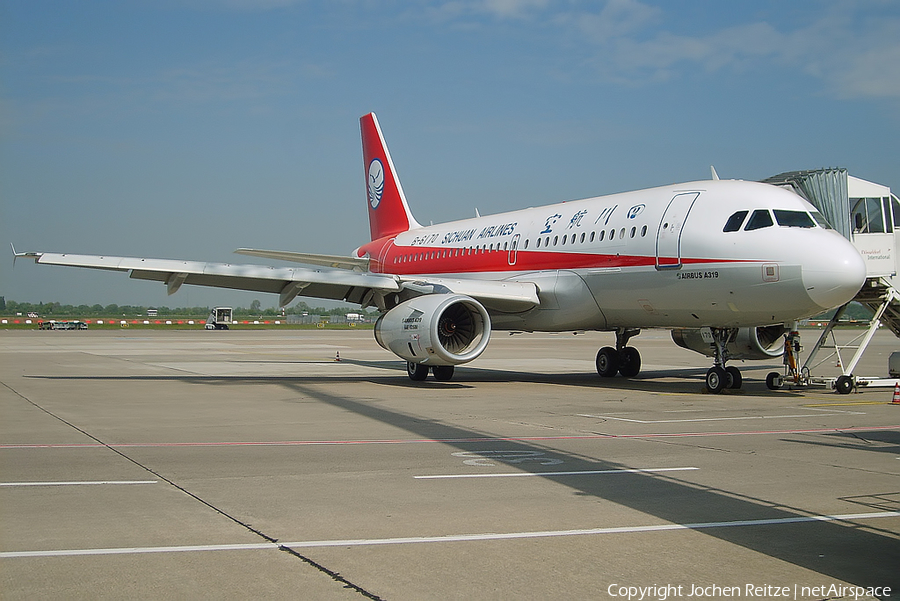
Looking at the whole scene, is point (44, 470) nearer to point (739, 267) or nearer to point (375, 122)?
point (739, 267)

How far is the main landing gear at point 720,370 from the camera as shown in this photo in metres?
17.1

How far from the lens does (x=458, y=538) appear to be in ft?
19.1

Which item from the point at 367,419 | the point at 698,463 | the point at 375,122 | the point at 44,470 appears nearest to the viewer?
the point at 44,470

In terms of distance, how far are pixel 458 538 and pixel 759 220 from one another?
38.6ft

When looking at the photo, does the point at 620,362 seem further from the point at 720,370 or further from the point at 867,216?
the point at 867,216

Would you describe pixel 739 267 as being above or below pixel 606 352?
above

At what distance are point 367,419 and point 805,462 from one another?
20.7 ft

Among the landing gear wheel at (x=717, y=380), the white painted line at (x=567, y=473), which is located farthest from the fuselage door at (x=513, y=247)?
the white painted line at (x=567, y=473)

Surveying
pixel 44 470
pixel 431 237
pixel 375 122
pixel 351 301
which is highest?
pixel 375 122

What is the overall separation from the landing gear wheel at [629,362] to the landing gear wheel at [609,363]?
0.13 metres

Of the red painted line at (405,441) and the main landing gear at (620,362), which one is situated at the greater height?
the main landing gear at (620,362)

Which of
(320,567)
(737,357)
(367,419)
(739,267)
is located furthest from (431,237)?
(320,567)

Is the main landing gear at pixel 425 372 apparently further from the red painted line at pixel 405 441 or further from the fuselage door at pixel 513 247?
the red painted line at pixel 405 441

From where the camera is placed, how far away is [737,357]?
19812mm
